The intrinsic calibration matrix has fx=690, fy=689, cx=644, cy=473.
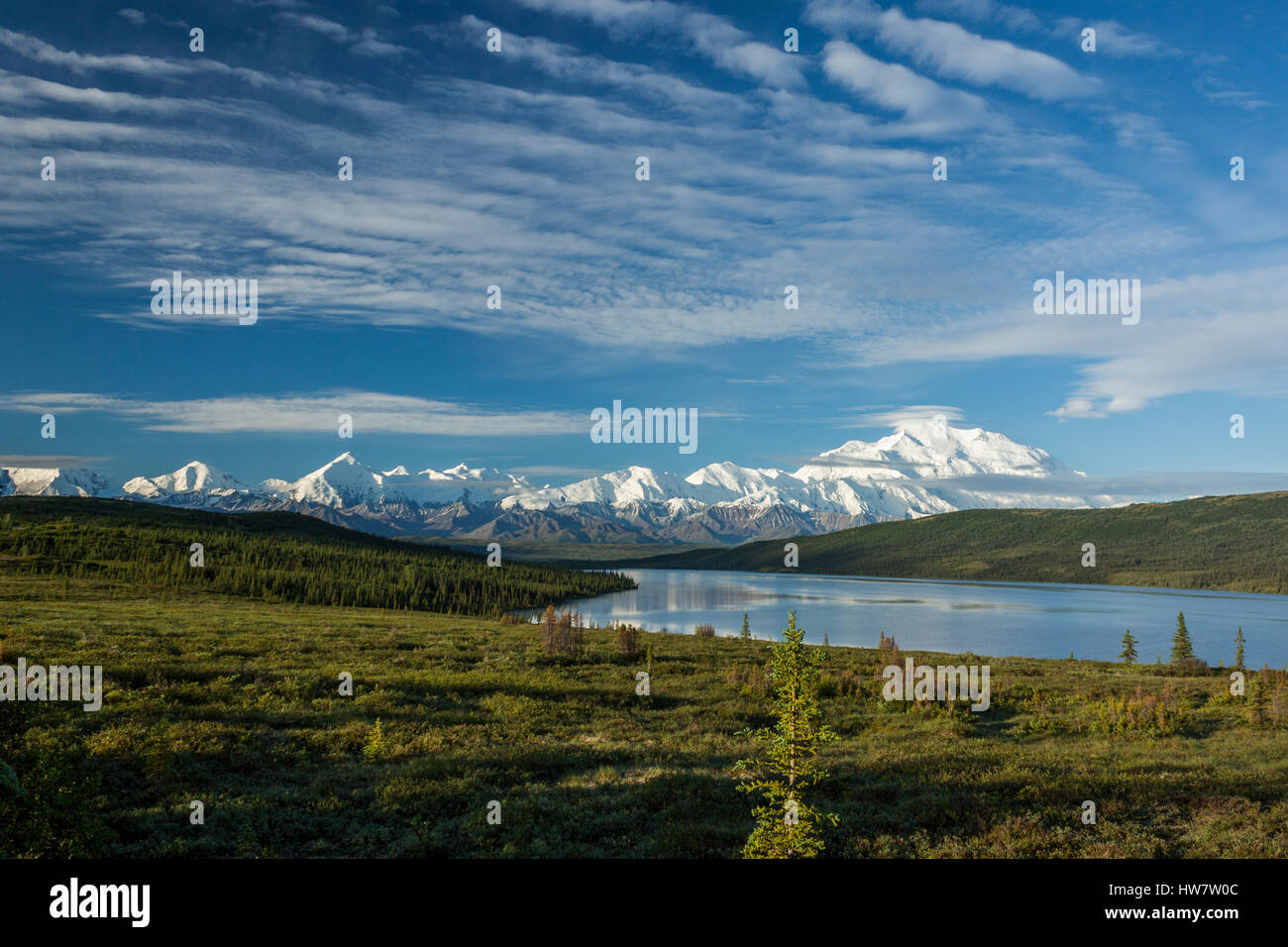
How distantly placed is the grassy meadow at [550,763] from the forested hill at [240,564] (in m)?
63.3

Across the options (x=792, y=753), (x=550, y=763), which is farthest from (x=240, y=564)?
(x=792, y=753)

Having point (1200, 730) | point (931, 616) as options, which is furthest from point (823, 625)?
point (1200, 730)

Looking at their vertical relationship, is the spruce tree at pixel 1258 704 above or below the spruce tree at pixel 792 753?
below

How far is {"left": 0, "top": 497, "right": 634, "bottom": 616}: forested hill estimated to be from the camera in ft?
305

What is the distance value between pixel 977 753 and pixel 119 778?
23.2m

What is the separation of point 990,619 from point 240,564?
123 metres

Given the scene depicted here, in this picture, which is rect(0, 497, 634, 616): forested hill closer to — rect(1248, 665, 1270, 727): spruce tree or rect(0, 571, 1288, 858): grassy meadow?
rect(0, 571, 1288, 858): grassy meadow

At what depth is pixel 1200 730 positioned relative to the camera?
2745 cm

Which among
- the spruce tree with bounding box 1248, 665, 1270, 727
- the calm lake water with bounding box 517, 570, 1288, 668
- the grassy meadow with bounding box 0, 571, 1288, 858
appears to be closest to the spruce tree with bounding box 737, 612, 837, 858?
the grassy meadow with bounding box 0, 571, 1288, 858

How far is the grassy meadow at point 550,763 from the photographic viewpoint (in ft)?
43.6

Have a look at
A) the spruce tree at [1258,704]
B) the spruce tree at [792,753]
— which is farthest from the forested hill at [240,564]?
the spruce tree at [1258,704]

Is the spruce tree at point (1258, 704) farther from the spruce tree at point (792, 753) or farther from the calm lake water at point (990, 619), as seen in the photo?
the calm lake water at point (990, 619)

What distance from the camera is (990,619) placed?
11538 cm

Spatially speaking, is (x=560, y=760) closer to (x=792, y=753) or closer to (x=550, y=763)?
(x=550, y=763)
